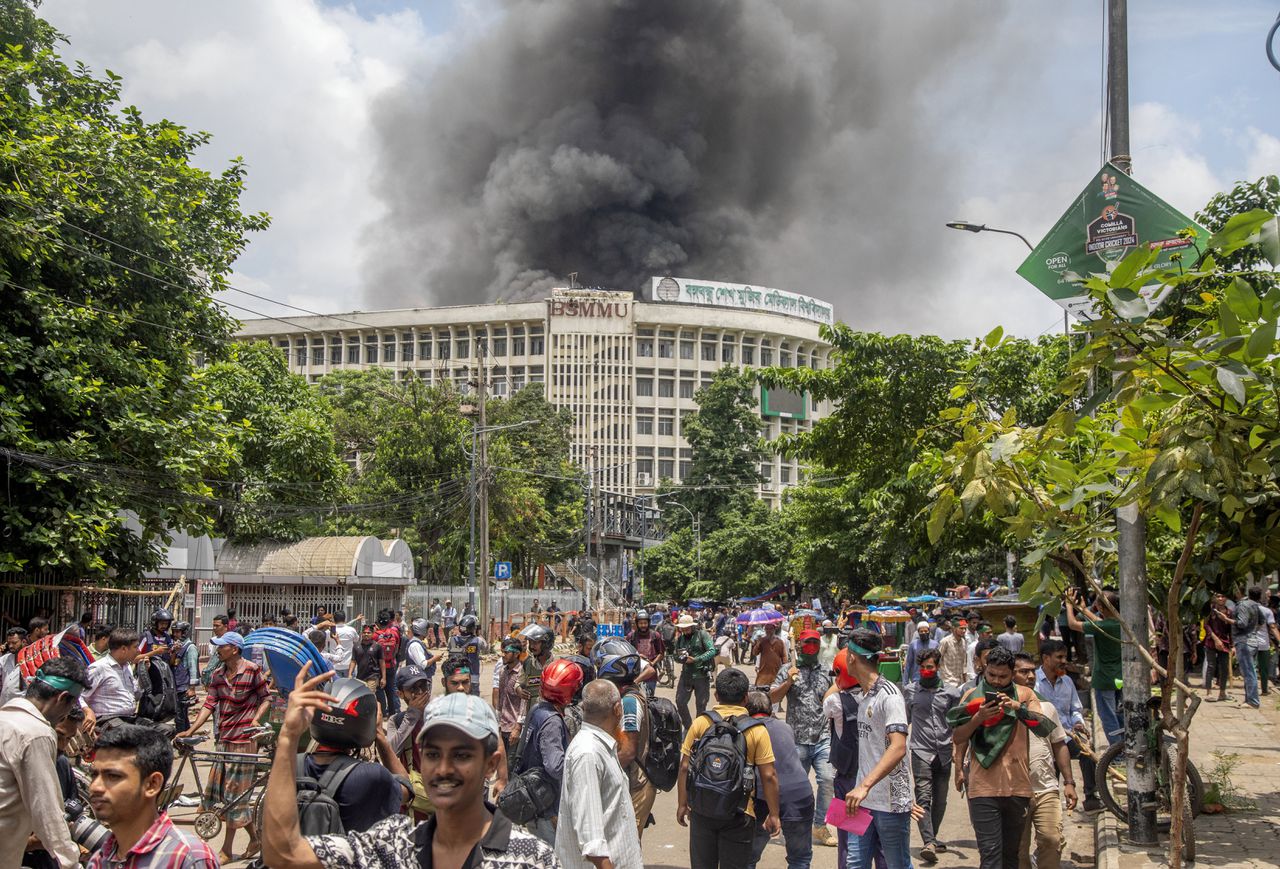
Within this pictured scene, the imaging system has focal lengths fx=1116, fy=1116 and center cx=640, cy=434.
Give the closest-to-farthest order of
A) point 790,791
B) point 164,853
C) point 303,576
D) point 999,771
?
point 164,853 < point 999,771 < point 790,791 < point 303,576

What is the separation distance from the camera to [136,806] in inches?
141

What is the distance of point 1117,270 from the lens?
484cm

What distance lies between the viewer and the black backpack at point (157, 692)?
1073cm

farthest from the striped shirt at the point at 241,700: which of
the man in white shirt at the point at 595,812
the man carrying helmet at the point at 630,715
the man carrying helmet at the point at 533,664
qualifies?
the man in white shirt at the point at 595,812

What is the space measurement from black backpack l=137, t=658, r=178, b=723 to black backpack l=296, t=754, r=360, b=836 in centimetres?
768

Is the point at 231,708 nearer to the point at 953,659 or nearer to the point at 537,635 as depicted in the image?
the point at 537,635

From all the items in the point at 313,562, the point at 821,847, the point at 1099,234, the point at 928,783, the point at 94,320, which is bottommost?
the point at 821,847

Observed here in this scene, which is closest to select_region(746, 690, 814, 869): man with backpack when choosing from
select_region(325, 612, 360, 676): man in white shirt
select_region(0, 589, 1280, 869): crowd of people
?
select_region(0, 589, 1280, 869): crowd of people

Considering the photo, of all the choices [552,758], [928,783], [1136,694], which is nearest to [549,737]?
[552,758]

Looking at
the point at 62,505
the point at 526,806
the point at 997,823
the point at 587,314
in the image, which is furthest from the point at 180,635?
the point at 587,314

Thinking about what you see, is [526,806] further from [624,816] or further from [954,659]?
[954,659]

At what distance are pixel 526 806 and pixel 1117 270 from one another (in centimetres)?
361

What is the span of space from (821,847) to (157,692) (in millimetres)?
6570

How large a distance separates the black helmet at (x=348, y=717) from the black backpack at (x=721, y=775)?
2182 millimetres
